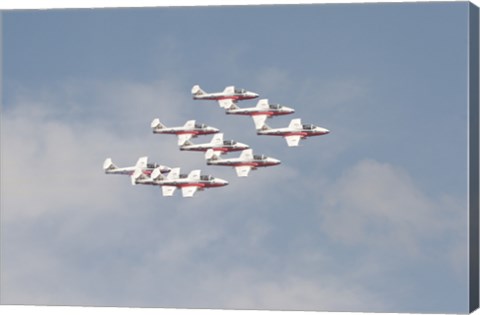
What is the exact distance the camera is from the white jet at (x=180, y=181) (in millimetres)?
47906

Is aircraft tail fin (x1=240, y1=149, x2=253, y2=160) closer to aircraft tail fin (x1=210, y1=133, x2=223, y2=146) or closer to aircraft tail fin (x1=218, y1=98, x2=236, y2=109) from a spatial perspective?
aircraft tail fin (x1=210, y1=133, x2=223, y2=146)

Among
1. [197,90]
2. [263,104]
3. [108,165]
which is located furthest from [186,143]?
[263,104]

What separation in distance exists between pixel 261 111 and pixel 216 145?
51.2 inches

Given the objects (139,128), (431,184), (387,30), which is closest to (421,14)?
(387,30)

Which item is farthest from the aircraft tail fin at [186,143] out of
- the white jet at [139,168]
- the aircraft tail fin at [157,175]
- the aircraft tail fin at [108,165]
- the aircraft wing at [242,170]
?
the aircraft tail fin at [108,165]

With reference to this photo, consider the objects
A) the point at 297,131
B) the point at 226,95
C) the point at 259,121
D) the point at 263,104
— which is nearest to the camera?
the point at 297,131

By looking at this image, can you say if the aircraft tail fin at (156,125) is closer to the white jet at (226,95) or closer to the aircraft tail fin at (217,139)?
the white jet at (226,95)

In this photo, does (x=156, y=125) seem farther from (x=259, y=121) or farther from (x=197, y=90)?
(x=259, y=121)

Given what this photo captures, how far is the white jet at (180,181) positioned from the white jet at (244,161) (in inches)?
15.0

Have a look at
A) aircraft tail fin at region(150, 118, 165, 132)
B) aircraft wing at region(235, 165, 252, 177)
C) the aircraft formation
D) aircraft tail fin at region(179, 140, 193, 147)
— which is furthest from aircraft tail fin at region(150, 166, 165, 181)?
aircraft wing at region(235, 165, 252, 177)

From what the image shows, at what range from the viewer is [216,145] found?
4803cm

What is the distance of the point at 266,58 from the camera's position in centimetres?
4772

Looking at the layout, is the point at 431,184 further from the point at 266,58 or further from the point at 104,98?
the point at 104,98

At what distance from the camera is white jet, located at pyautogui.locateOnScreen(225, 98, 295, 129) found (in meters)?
47.5
